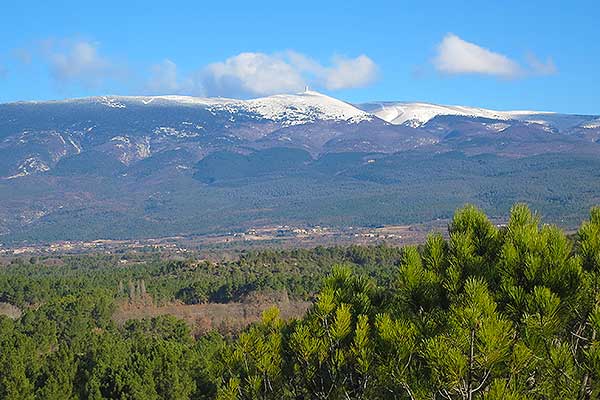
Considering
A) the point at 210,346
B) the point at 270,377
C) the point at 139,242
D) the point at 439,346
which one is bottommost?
the point at 139,242

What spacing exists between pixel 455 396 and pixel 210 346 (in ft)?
90.1

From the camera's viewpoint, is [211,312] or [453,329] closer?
[453,329]

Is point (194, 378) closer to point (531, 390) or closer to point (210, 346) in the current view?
point (210, 346)

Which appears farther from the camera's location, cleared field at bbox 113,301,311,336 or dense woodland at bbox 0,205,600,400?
cleared field at bbox 113,301,311,336

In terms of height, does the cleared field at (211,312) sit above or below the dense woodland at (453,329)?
below

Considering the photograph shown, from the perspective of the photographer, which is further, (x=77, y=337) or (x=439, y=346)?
(x=77, y=337)

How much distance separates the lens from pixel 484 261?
25.4 feet

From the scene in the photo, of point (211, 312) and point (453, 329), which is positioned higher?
point (453, 329)

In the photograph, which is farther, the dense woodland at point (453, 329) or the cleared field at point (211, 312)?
the cleared field at point (211, 312)

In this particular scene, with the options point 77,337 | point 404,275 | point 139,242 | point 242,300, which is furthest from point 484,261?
point 139,242

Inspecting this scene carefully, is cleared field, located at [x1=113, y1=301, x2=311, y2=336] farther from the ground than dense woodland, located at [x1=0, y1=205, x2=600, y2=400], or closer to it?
closer to it

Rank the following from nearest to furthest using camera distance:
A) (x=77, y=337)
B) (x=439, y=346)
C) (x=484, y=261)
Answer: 1. (x=439, y=346)
2. (x=484, y=261)
3. (x=77, y=337)

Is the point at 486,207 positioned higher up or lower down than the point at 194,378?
lower down

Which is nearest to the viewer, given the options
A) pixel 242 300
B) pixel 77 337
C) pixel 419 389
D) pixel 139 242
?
pixel 419 389
